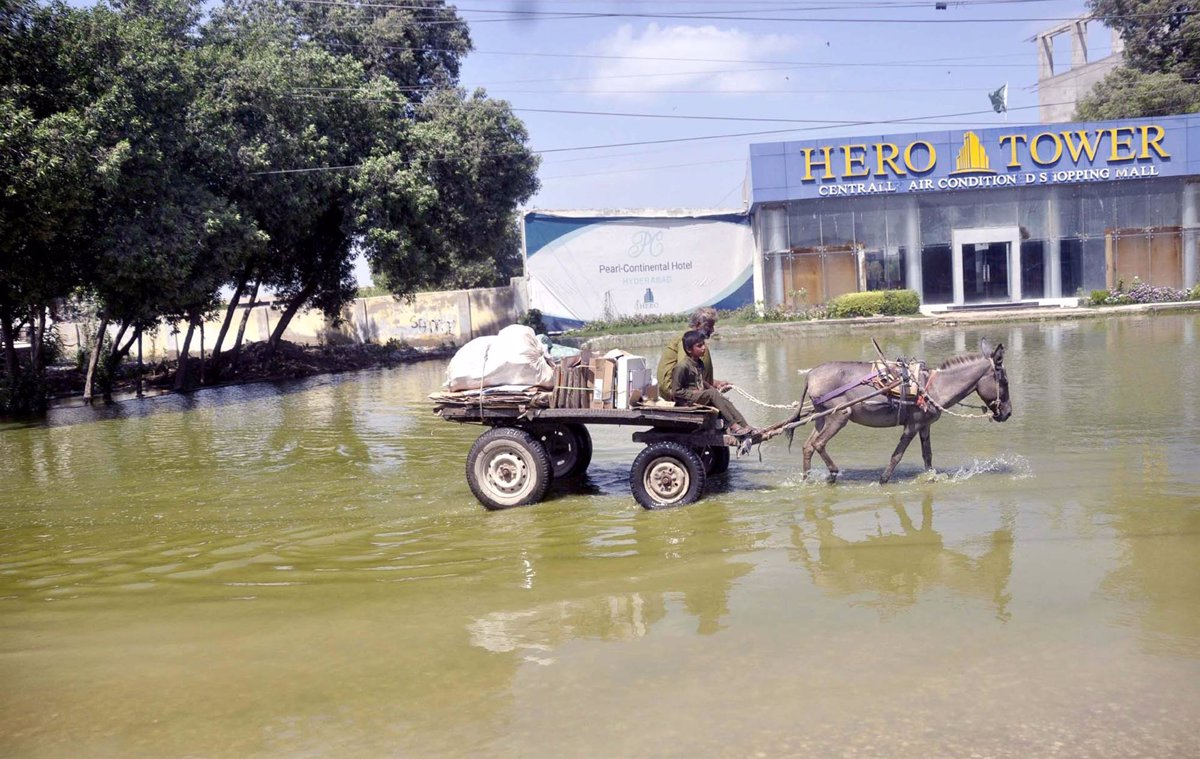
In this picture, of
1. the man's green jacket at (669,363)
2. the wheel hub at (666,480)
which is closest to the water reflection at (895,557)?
the wheel hub at (666,480)

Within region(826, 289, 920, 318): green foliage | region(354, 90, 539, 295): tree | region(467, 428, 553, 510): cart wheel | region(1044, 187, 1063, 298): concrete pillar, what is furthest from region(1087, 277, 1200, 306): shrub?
region(467, 428, 553, 510): cart wheel

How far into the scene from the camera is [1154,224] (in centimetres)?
3697

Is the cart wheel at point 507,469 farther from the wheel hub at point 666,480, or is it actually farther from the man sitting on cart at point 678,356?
the man sitting on cart at point 678,356

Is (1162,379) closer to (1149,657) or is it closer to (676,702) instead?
(1149,657)

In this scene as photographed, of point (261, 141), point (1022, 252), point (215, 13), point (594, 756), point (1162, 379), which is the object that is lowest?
point (594, 756)

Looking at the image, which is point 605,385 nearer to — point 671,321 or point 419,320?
point 671,321

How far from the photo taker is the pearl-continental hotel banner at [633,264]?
133 feet

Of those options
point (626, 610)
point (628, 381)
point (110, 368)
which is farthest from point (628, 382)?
point (110, 368)

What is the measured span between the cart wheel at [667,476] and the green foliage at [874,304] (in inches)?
1043

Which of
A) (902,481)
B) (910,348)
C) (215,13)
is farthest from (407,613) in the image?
(215,13)

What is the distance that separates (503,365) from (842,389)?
3369mm

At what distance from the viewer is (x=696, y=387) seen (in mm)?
9672

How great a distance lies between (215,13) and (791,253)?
2129 centimetres

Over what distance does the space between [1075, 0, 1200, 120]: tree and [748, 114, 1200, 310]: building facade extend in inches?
333
